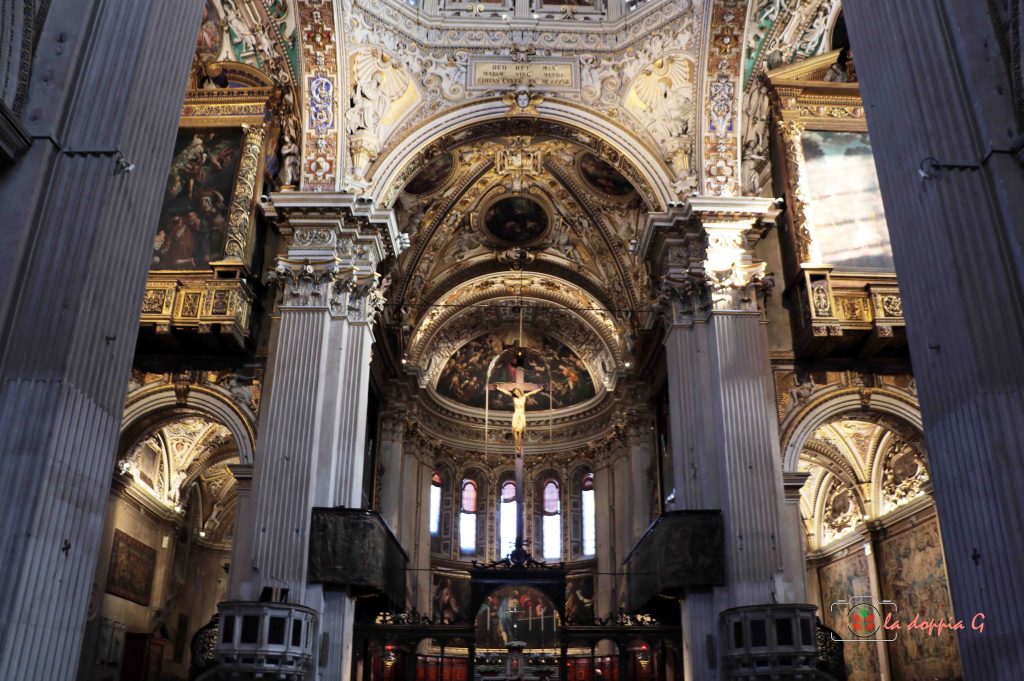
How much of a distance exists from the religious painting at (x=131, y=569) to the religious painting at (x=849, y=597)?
14.5m

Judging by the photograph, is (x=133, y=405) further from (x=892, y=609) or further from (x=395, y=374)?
(x=892, y=609)

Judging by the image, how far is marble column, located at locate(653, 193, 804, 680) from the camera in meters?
13.3

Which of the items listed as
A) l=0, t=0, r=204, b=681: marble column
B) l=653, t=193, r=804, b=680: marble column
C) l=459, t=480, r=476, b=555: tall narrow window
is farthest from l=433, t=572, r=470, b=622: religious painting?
l=0, t=0, r=204, b=681: marble column

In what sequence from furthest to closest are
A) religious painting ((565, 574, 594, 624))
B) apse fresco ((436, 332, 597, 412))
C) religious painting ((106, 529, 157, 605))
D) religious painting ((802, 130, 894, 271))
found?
apse fresco ((436, 332, 597, 412))
religious painting ((565, 574, 594, 624))
religious painting ((106, 529, 157, 605))
religious painting ((802, 130, 894, 271))

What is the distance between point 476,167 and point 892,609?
13.2 meters

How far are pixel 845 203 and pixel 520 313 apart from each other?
39.0ft

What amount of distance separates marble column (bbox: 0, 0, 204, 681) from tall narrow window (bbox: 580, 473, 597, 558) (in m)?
22.0

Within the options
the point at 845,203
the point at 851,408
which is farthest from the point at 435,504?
the point at 845,203

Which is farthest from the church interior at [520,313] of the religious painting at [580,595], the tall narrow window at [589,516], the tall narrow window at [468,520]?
the tall narrow window at [468,520]

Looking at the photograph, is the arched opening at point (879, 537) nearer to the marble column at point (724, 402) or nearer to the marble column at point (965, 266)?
the marble column at point (724, 402)

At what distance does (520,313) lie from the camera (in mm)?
25875

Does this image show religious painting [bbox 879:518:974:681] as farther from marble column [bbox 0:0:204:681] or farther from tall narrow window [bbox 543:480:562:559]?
marble column [bbox 0:0:204:681]

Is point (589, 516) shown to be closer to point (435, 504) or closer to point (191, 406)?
point (435, 504)

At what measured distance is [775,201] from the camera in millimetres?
15633
